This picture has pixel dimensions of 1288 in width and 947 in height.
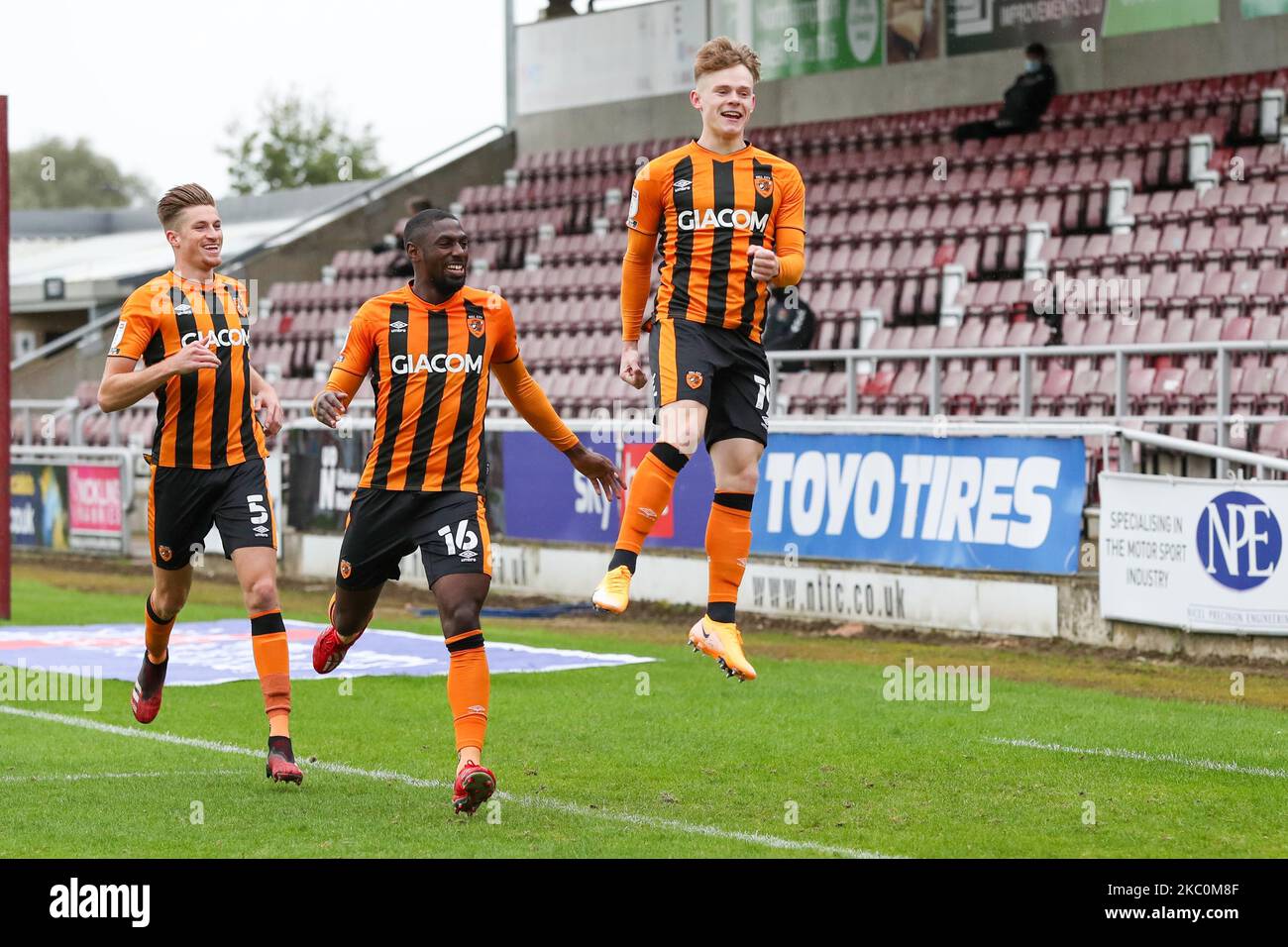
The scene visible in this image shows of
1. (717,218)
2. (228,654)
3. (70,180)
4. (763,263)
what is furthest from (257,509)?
(70,180)

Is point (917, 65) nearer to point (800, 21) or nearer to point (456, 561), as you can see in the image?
point (800, 21)

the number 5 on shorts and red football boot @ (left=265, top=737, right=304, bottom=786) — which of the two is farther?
the number 5 on shorts

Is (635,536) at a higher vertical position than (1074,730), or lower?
higher

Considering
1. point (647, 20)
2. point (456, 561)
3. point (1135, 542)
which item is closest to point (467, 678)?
point (456, 561)

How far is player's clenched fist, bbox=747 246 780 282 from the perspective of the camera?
726cm

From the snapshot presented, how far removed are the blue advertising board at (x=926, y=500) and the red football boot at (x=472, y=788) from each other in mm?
7625

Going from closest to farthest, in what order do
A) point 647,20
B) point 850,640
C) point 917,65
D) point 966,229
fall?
point 850,640 → point 966,229 → point 917,65 → point 647,20

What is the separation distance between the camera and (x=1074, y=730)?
933 centimetres

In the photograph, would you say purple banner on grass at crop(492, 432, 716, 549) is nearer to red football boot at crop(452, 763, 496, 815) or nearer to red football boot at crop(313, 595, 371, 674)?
red football boot at crop(313, 595, 371, 674)

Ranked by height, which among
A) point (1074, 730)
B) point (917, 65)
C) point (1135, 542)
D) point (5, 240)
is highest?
point (917, 65)

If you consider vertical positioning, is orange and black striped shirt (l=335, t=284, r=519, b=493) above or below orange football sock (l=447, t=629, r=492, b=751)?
above

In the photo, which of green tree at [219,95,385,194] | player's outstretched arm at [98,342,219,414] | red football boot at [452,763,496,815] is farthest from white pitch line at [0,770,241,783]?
green tree at [219,95,385,194]

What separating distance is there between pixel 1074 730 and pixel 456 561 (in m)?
3.74

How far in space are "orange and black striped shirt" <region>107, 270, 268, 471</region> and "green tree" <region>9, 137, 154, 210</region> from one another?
9374 cm
